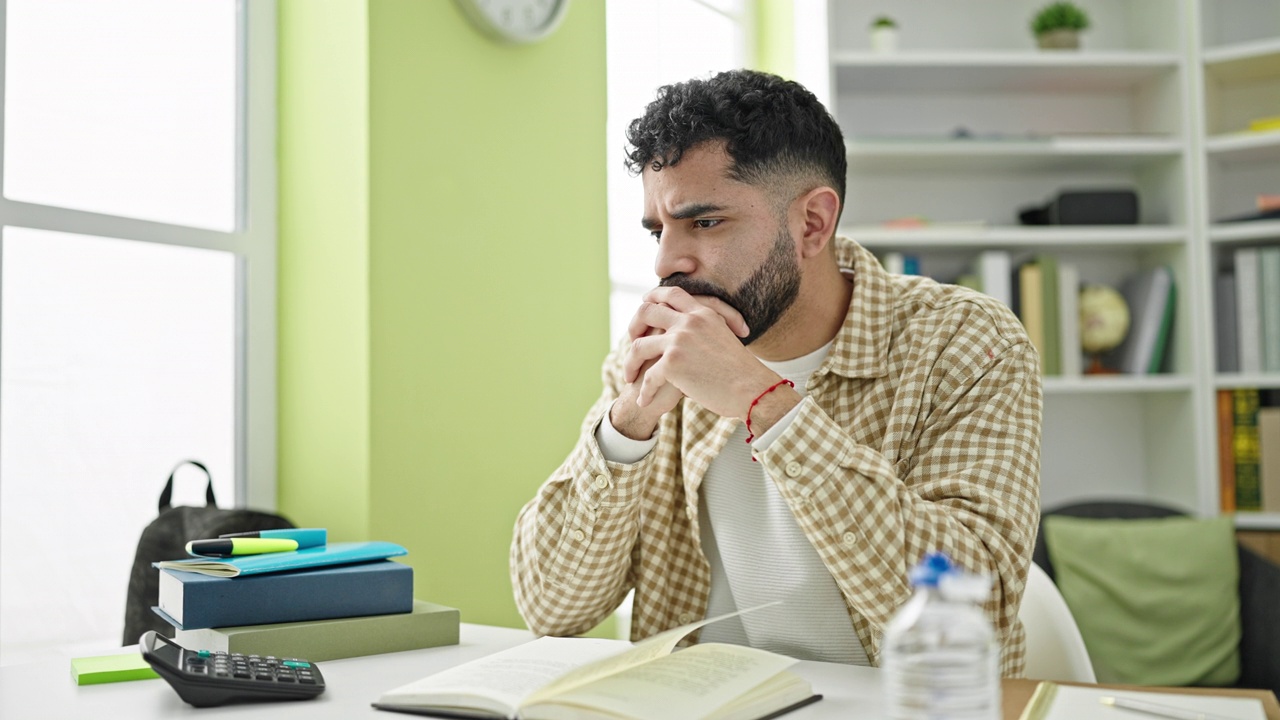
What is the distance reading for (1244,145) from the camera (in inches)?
115

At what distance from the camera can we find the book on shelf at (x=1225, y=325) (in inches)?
116

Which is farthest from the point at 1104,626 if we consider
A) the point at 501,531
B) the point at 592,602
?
the point at 592,602

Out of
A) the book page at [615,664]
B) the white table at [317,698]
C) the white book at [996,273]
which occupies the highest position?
the white book at [996,273]

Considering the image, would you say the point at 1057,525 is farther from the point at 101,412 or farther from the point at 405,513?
the point at 101,412

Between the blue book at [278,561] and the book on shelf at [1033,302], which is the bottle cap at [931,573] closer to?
the blue book at [278,561]

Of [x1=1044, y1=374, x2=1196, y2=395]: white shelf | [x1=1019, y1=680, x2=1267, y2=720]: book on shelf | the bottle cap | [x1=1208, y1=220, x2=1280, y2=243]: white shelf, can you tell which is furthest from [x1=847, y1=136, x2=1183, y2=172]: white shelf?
the bottle cap

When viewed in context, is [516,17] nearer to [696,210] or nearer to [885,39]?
[696,210]

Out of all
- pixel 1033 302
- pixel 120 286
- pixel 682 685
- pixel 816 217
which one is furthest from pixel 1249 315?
pixel 120 286

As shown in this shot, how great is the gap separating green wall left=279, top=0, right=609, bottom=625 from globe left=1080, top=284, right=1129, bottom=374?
1.58 meters

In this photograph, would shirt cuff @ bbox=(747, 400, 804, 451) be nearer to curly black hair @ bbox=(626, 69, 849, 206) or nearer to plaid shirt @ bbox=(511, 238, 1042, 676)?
plaid shirt @ bbox=(511, 238, 1042, 676)

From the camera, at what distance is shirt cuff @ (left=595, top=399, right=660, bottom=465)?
1311 mm

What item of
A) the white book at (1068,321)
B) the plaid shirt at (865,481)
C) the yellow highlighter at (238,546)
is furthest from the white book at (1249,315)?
the yellow highlighter at (238,546)

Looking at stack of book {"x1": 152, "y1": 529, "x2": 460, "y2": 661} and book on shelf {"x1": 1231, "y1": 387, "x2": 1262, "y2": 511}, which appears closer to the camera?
stack of book {"x1": 152, "y1": 529, "x2": 460, "y2": 661}

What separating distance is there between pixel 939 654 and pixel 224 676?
64cm
